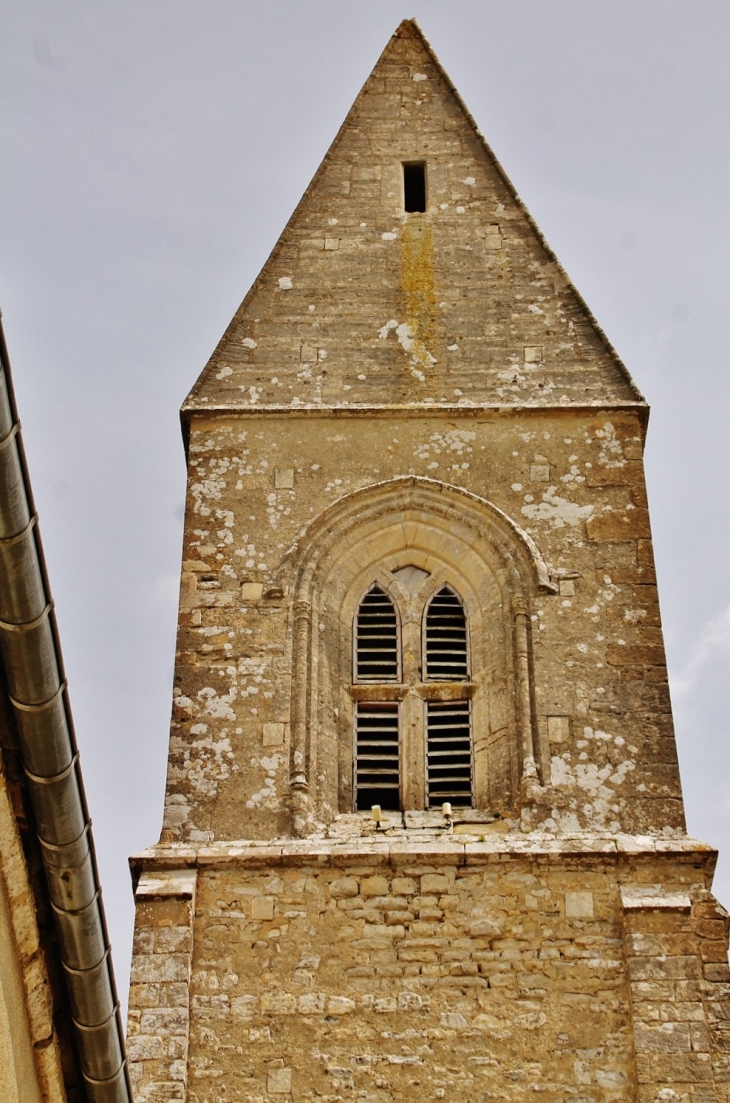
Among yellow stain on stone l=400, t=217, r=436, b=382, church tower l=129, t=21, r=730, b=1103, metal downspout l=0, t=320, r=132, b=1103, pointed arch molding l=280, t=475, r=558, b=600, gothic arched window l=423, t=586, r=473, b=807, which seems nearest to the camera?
metal downspout l=0, t=320, r=132, b=1103

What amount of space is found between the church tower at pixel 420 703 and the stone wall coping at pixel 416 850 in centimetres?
3

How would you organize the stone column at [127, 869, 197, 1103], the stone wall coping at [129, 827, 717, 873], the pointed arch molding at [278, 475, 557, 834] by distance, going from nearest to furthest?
the stone column at [127, 869, 197, 1103], the stone wall coping at [129, 827, 717, 873], the pointed arch molding at [278, 475, 557, 834]

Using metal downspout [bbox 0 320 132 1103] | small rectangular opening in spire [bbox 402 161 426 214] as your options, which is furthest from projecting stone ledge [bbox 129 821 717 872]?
small rectangular opening in spire [bbox 402 161 426 214]

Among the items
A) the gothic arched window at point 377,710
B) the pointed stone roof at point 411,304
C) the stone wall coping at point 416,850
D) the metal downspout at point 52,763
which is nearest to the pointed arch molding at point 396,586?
the gothic arched window at point 377,710

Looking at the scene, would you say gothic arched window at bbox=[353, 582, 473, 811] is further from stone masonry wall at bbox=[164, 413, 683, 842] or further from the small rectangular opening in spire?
the small rectangular opening in spire

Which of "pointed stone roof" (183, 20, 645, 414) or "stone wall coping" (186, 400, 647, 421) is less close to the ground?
"pointed stone roof" (183, 20, 645, 414)

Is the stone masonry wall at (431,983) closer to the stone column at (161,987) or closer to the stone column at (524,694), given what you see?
the stone column at (161,987)

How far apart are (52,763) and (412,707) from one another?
7186 millimetres

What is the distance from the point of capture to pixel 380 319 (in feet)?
56.1

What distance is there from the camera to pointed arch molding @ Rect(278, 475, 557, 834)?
46.6 feet

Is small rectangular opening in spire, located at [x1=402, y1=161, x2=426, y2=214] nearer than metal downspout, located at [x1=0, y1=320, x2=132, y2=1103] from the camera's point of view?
No

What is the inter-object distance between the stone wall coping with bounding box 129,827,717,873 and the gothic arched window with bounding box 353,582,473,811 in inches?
38.4

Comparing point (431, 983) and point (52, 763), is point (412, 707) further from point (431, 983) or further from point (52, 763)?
point (52, 763)

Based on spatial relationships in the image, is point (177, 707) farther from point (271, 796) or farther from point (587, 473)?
point (587, 473)
